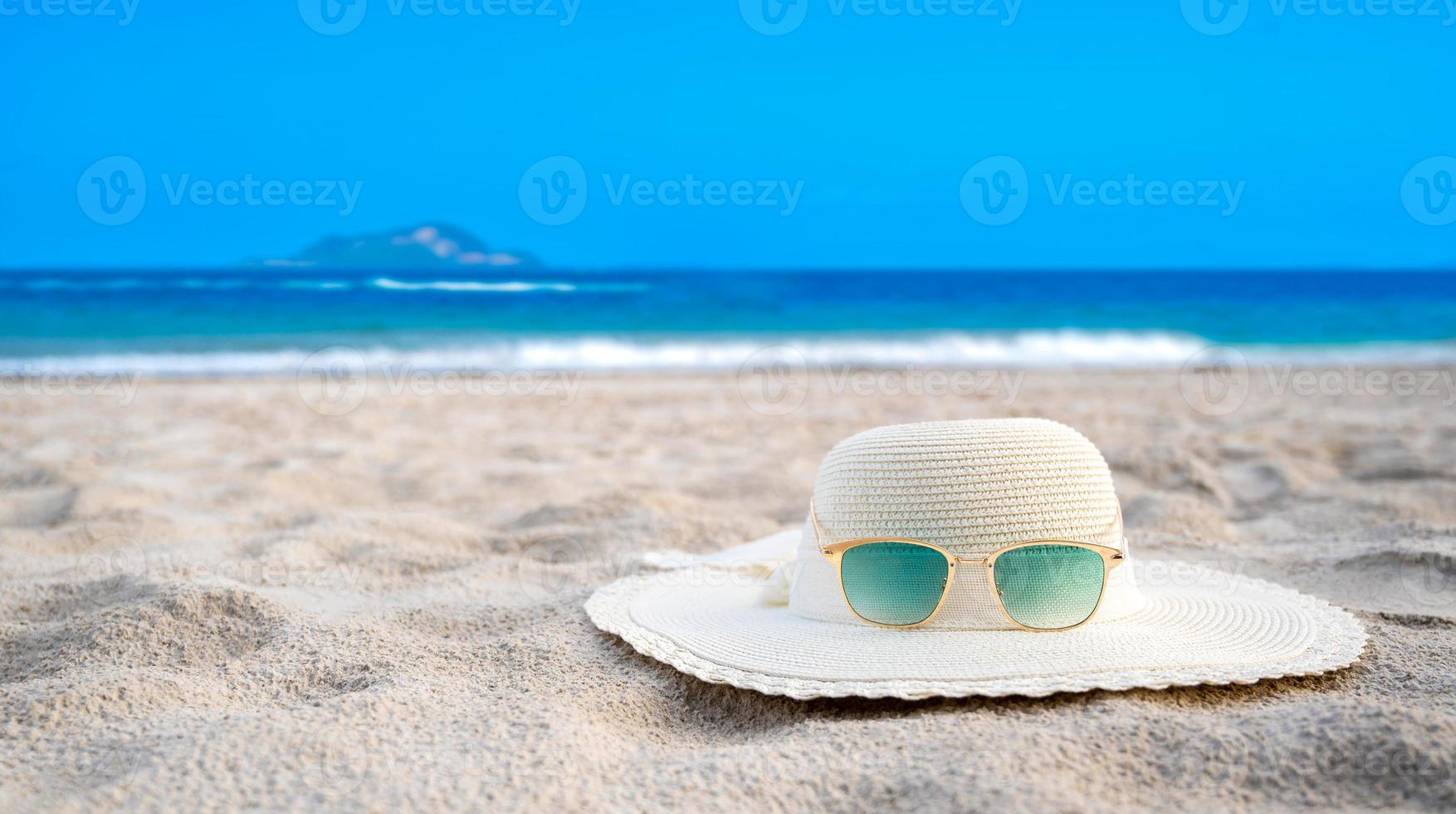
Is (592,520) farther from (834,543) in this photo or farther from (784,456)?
(834,543)

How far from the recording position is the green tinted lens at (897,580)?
1.89 meters

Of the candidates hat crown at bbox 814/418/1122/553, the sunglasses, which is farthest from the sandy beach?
hat crown at bbox 814/418/1122/553

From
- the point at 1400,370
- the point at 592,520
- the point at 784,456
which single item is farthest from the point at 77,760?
the point at 1400,370

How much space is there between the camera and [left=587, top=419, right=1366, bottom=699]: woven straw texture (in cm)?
174

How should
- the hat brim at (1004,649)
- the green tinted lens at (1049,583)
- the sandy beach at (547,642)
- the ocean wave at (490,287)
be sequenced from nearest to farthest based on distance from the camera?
the sandy beach at (547,642), the hat brim at (1004,649), the green tinted lens at (1049,583), the ocean wave at (490,287)

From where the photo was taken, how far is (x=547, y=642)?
2240 mm

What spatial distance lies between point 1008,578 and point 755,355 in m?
11.2

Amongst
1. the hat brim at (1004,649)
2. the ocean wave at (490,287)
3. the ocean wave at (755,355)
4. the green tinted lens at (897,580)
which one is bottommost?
the ocean wave at (755,355)

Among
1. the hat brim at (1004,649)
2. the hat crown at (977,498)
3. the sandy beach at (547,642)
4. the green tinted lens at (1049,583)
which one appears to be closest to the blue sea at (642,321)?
the sandy beach at (547,642)

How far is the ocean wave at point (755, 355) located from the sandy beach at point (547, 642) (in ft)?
19.3

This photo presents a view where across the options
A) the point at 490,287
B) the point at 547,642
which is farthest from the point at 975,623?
the point at 490,287

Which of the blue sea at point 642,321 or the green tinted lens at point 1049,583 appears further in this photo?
the blue sea at point 642,321

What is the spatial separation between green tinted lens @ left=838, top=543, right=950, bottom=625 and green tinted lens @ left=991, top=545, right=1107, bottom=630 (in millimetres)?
112

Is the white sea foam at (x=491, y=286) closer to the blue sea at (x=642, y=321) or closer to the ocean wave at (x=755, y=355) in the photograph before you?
the blue sea at (x=642, y=321)
